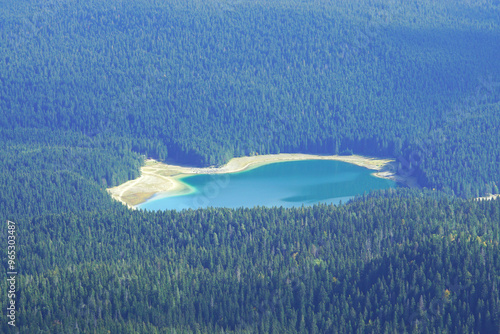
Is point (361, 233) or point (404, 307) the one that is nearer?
point (404, 307)

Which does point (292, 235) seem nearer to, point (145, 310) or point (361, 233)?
point (361, 233)

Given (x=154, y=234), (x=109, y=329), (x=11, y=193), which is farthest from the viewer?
(x=11, y=193)

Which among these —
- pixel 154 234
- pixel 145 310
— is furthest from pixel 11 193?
pixel 145 310

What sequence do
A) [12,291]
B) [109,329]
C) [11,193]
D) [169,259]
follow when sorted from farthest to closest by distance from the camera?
[11,193], [169,259], [12,291], [109,329]

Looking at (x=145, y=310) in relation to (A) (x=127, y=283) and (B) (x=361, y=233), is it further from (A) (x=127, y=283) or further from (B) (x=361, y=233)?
(B) (x=361, y=233)

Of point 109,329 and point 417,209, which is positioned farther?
point 417,209

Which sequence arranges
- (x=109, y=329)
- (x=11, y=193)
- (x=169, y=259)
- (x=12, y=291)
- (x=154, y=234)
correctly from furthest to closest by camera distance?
1. (x=11, y=193)
2. (x=154, y=234)
3. (x=169, y=259)
4. (x=12, y=291)
5. (x=109, y=329)

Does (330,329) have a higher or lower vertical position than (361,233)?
lower

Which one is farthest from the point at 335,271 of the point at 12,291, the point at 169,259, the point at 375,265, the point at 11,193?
the point at 11,193

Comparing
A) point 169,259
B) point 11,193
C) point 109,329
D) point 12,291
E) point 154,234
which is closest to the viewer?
point 109,329
